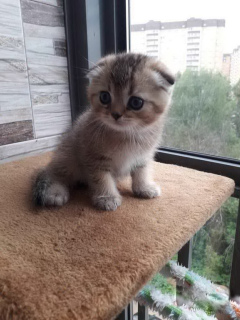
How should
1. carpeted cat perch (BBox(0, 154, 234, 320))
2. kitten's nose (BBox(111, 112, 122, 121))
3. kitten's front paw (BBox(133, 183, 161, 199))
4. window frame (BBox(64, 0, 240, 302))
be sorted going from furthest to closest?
1. window frame (BBox(64, 0, 240, 302))
2. kitten's front paw (BBox(133, 183, 161, 199))
3. kitten's nose (BBox(111, 112, 122, 121))
4. carpeted cat perch (BBox(0, 154, 234, 320))

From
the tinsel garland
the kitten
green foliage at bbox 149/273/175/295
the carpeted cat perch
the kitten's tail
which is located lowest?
green foliage at bbox 149/273/175/295

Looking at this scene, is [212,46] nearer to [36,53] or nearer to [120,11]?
[120,11]

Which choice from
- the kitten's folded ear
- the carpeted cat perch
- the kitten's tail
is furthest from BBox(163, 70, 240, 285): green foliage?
the kitten's tail

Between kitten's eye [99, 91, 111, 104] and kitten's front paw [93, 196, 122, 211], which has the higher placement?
kitten's eye [99, 91, 111, 104]

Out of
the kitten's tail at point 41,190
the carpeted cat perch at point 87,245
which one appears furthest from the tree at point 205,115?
the kitten's tail at point 41,190

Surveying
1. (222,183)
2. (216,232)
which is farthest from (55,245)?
(216,232)

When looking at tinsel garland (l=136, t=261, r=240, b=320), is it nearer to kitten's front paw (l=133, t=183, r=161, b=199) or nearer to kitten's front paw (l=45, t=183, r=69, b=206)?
kitten's front paw (l=133, t=183, r=161, b=199)

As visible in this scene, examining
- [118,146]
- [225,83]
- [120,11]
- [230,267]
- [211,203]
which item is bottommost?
[230,267]
